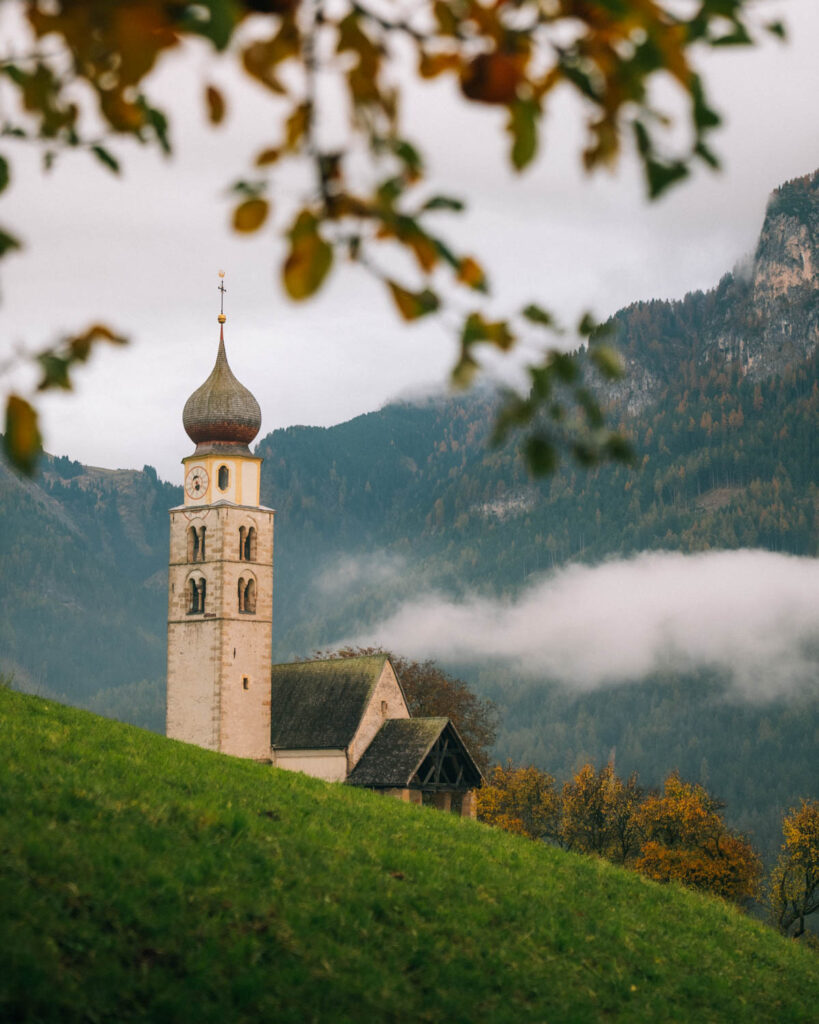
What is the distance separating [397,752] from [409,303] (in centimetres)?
4721

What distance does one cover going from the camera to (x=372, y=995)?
9.12 metres

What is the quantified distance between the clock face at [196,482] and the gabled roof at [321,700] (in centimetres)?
801

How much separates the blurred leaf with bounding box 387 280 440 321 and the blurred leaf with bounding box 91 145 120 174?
150cm

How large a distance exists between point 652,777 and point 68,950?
160m

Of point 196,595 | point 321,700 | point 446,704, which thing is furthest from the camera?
point 446,704

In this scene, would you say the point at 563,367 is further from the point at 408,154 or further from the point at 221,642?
the point at 221,642

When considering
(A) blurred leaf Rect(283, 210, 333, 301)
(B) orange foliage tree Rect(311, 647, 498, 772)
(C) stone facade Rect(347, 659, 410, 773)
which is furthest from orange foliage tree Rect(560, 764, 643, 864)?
(A) blurred leaf Rect(283, 210, 333, 301)

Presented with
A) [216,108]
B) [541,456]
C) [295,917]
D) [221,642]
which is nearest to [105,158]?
[216,108]

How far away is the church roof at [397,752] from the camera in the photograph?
4921 centimetres

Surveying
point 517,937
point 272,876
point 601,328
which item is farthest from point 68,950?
point 601,328

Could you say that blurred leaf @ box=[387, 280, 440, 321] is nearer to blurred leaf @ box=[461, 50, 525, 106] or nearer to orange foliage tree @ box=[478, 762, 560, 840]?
blurred leaf @ box=[461, 50, 525, 106]

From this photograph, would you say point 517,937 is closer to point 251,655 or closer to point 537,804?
point 251,655

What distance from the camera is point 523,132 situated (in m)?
4.30

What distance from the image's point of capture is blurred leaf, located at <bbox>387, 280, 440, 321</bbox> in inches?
171
